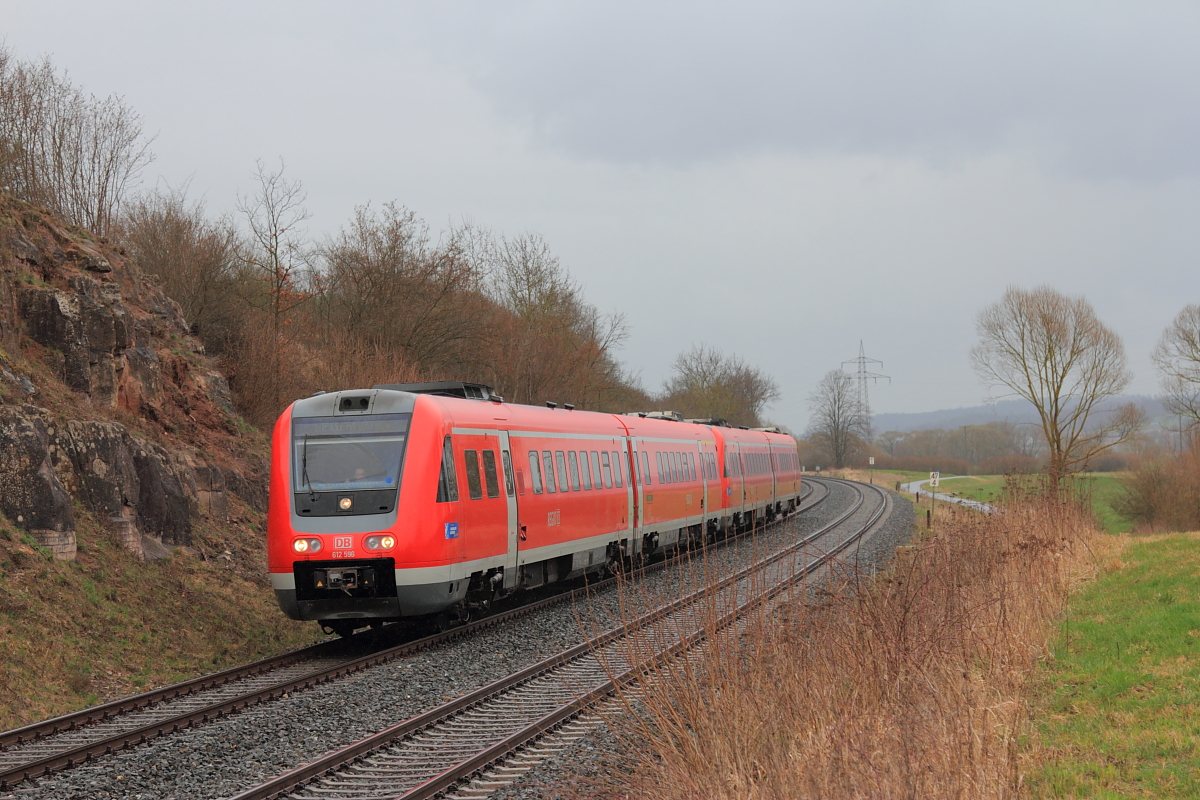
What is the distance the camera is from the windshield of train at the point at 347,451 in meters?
11.8

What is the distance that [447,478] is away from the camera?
481 inches

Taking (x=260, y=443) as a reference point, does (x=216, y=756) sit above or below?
below

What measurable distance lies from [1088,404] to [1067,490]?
22.7 meters

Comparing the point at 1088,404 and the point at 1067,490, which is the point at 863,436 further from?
the point at 1067,490

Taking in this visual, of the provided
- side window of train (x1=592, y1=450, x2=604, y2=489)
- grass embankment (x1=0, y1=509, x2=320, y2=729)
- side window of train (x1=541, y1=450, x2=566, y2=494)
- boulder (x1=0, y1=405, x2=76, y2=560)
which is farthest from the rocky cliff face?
side window of train (x1=592, y1=450, x2=604, y2=489)

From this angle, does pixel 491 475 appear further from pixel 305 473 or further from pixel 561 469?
pixel 561 469

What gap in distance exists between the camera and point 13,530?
456 inches

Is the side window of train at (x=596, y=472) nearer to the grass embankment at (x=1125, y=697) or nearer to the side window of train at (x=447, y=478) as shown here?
the side window of train at (x=447, y=478)

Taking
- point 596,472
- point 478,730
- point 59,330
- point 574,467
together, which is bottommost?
point 478,730

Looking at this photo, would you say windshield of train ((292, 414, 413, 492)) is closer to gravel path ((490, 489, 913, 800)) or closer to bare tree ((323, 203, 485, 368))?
gravel path ((490, 489, 913, 800))

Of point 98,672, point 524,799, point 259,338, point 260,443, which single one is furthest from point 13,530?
point 259,338

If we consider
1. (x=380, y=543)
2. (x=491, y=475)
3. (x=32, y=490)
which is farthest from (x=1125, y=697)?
(x=32, y=490)

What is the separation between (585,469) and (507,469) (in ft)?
11.3

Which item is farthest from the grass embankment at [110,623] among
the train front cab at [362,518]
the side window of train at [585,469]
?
the side window of train at [585,469]
